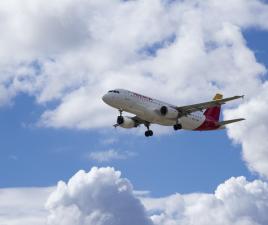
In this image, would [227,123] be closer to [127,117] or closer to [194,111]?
[194,111]

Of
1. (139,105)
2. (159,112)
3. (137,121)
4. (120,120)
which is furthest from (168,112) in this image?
(137,121)

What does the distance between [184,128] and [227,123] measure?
7.60m

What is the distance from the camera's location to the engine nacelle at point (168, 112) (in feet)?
326

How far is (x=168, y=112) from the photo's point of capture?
9956 cm

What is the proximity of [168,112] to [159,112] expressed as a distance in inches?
62.4

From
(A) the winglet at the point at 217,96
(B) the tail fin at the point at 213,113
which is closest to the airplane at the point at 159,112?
(B) the tail fin at the point at 213,113

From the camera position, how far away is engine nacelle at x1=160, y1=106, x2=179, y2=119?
9925 cm

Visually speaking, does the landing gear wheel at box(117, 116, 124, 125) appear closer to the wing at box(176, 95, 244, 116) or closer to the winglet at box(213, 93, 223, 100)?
the wing at box(176, 95, 244, 116)

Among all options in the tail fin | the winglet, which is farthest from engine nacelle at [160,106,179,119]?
the winglet

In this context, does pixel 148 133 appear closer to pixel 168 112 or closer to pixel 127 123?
pixel 127 123

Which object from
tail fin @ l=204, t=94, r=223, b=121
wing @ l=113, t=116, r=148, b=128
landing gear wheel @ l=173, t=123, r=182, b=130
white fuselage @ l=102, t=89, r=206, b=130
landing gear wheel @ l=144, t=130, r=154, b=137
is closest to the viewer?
white fuselage @ l=102, t=89, r=206, b=130

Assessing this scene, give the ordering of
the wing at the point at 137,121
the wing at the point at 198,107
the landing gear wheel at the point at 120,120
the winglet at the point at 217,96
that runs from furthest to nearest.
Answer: the winglet at the point at 217,96
the wing at the point at 137,121
the landing gear wheel at the point at 120,120
the wing at the point at 198,107

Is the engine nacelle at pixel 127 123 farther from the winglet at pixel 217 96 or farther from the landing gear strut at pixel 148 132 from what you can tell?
the winglet at pixel 217 96

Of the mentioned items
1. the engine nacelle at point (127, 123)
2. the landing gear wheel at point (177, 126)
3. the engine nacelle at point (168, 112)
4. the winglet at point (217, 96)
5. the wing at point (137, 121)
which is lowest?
the landing gear wheel at point (177, 126)
